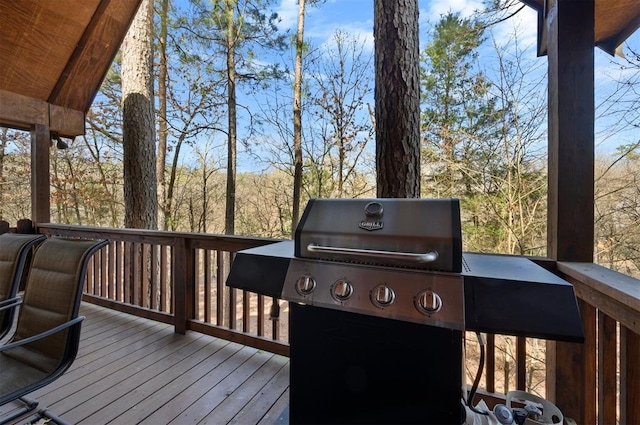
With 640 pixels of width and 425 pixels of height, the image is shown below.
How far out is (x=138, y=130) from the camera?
4.65 metres

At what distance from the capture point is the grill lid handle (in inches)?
38.4

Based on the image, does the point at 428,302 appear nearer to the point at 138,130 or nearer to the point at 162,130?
the point at 138,130

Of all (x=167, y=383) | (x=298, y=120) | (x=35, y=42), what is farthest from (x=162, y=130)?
(x=167, y=383)

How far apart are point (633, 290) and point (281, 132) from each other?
7.02 metres

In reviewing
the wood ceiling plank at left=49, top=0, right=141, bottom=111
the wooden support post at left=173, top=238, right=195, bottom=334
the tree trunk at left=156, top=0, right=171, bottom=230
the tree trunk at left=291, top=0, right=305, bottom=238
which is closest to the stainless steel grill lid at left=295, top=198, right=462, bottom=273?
the wooden support post at left=173, top=238, right=195, bottom=334

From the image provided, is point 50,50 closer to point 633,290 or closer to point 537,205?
point 633,290

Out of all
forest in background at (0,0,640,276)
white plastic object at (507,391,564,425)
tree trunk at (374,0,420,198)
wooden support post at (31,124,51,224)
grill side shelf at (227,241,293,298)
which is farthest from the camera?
forest in background at (0,0,640,276)

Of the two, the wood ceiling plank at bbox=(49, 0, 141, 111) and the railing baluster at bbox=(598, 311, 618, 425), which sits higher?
the wood ceiling plank at bbox=(49, 0, 141, 111)

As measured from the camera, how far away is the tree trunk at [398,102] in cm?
246

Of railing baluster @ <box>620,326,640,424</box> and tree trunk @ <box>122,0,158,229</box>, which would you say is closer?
railing baluster @ <box>620,326,640,424</box>

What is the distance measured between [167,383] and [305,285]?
5.87ft

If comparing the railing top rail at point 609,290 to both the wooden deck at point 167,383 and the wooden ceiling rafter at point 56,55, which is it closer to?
the wooden deck at point 167,383

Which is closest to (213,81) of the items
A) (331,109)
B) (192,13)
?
(192,13)

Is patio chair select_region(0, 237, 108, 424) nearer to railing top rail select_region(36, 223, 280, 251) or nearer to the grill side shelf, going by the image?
railing top rail select_region(36, 223, 280, 251)
